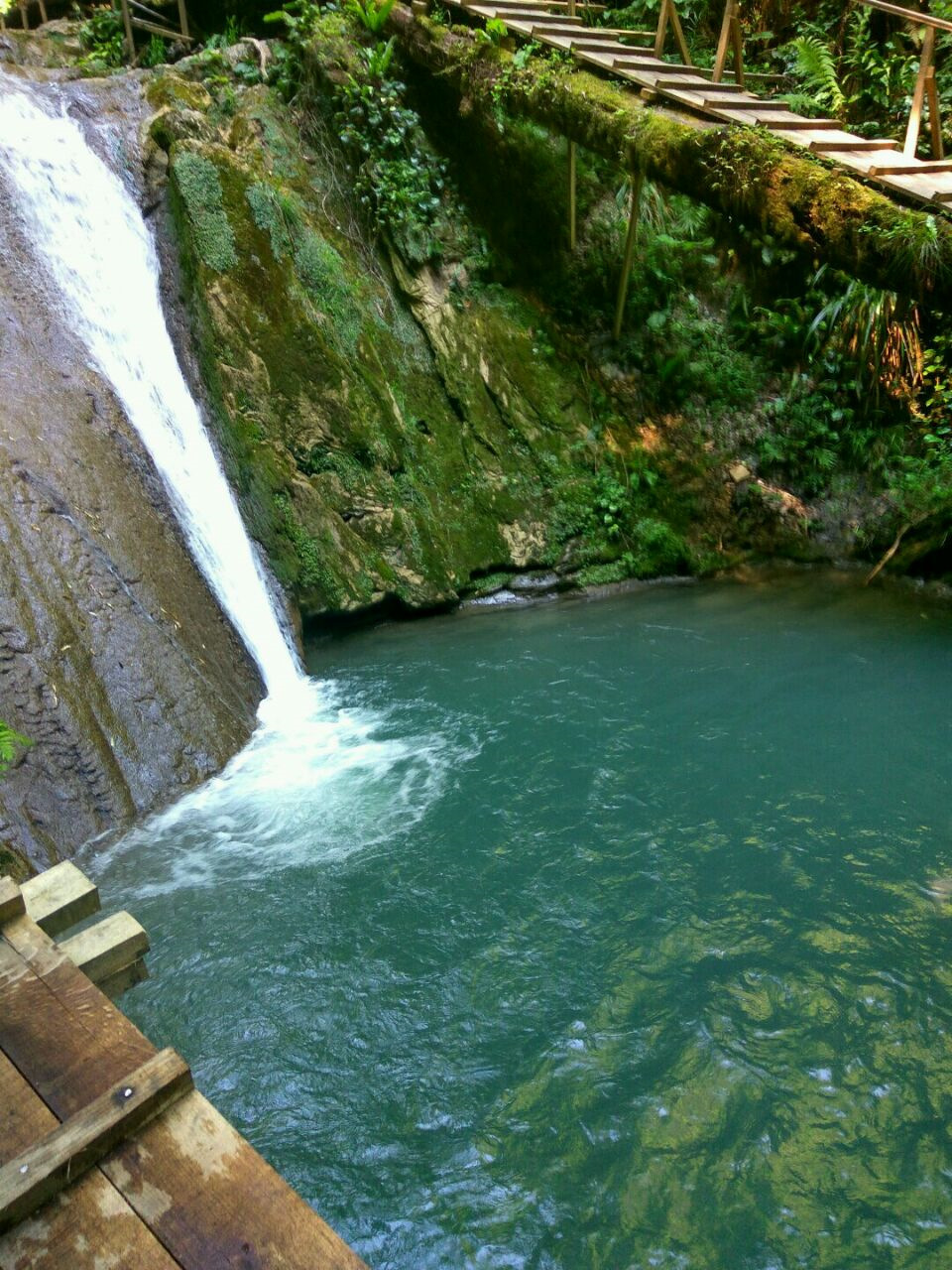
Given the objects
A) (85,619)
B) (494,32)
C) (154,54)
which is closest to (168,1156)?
(85,619)

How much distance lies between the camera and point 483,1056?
3.59 meters

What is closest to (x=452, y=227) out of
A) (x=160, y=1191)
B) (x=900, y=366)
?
(x=900, y=366)

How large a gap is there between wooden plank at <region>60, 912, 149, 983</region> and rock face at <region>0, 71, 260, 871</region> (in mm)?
2052

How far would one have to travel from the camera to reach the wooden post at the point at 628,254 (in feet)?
29.3

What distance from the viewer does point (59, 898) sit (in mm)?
2844

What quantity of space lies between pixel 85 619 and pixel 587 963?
3687mm

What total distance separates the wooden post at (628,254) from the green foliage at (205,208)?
383 centimetres

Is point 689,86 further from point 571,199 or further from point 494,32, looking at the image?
point 494,32

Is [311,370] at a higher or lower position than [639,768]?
higher

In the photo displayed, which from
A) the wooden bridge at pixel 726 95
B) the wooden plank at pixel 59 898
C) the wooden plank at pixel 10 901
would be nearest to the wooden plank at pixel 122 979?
the wooden plank at pixel 59 898

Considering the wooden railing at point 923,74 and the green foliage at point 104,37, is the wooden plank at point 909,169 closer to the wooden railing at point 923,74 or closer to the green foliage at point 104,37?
the wooden railing at point 923,74

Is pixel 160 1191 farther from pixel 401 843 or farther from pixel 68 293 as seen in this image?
pixel 68 293

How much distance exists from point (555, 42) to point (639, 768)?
7.38 metres

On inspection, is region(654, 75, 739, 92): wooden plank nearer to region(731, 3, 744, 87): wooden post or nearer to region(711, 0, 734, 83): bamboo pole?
region(711, 0, 734, 83): bamboo pole
